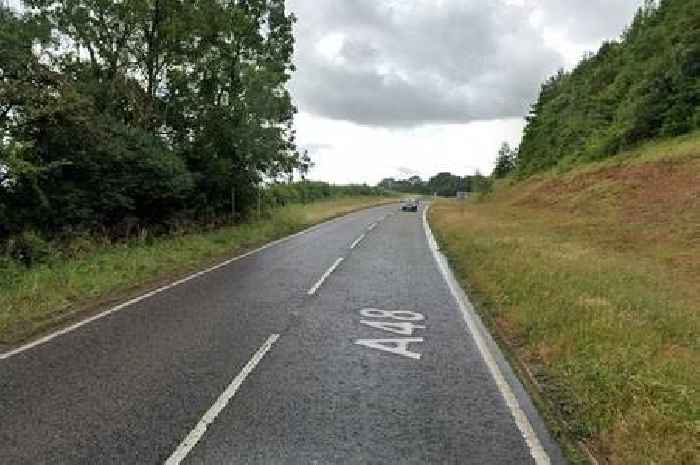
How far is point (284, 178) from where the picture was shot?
3184 centimetres

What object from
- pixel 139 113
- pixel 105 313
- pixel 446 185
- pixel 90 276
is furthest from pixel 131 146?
pixel 446 185

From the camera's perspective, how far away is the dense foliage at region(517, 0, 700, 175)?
34.4 metres

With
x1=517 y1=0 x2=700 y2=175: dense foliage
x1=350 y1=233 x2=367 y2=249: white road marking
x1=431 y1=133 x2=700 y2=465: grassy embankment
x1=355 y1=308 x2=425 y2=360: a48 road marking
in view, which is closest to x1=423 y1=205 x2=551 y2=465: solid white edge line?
x1=431 y1=133 x2=700 y2=465: grassy embankment

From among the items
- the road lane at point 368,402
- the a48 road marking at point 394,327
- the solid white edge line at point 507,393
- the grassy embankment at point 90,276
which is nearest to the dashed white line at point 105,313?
the grassy embankment at point 90,276

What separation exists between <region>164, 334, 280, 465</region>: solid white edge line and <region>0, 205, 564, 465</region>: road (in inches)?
0.8

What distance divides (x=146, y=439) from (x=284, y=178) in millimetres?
27124

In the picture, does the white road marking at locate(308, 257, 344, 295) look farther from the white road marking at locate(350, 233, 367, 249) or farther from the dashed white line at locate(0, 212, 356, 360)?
the white road marking at locate(350, 233, 367, 249)

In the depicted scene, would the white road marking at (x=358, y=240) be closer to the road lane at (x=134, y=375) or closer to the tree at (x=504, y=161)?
the road lane at (x=134, y=375)

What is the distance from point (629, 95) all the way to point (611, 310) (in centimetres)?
3858

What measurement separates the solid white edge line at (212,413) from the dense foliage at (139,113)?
9113mm

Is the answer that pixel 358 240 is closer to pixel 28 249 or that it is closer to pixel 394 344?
pixel 28 249

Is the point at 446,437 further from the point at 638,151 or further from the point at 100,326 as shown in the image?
the point at 638,151

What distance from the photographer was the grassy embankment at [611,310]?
5676mm

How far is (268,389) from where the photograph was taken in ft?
21.3
